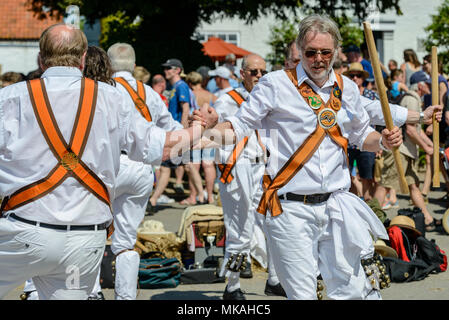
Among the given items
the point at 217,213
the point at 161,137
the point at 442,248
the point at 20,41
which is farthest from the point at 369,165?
the point at 20,41

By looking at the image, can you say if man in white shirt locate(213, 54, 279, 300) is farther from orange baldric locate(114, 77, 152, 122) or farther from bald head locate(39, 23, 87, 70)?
bald head locate(39, 23, 87, 70)

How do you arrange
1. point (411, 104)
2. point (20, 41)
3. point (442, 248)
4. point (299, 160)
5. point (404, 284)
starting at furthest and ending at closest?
point (20, 41) → point (411, 104) → point (442, 248) → point (404, 284) → point (299, 160)

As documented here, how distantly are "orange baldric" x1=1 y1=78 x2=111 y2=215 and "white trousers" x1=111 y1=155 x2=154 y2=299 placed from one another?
→ 6.94 ft

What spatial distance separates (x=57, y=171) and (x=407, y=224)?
210 inches

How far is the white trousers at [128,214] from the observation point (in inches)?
231

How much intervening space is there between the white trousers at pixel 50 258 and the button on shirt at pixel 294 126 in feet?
3.99

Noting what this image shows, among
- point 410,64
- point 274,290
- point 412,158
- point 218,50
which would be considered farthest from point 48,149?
point 218,50

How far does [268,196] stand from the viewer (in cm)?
453

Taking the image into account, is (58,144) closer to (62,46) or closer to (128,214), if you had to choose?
(62,46)

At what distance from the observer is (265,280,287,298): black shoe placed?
22.8 ft

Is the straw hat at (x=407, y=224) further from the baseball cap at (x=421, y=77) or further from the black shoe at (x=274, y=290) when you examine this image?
the baseball cap at (x=421, y=77)

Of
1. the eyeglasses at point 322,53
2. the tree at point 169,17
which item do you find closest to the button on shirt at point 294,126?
the eyeglasses at point 322,53

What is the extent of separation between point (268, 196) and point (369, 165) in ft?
22.0
